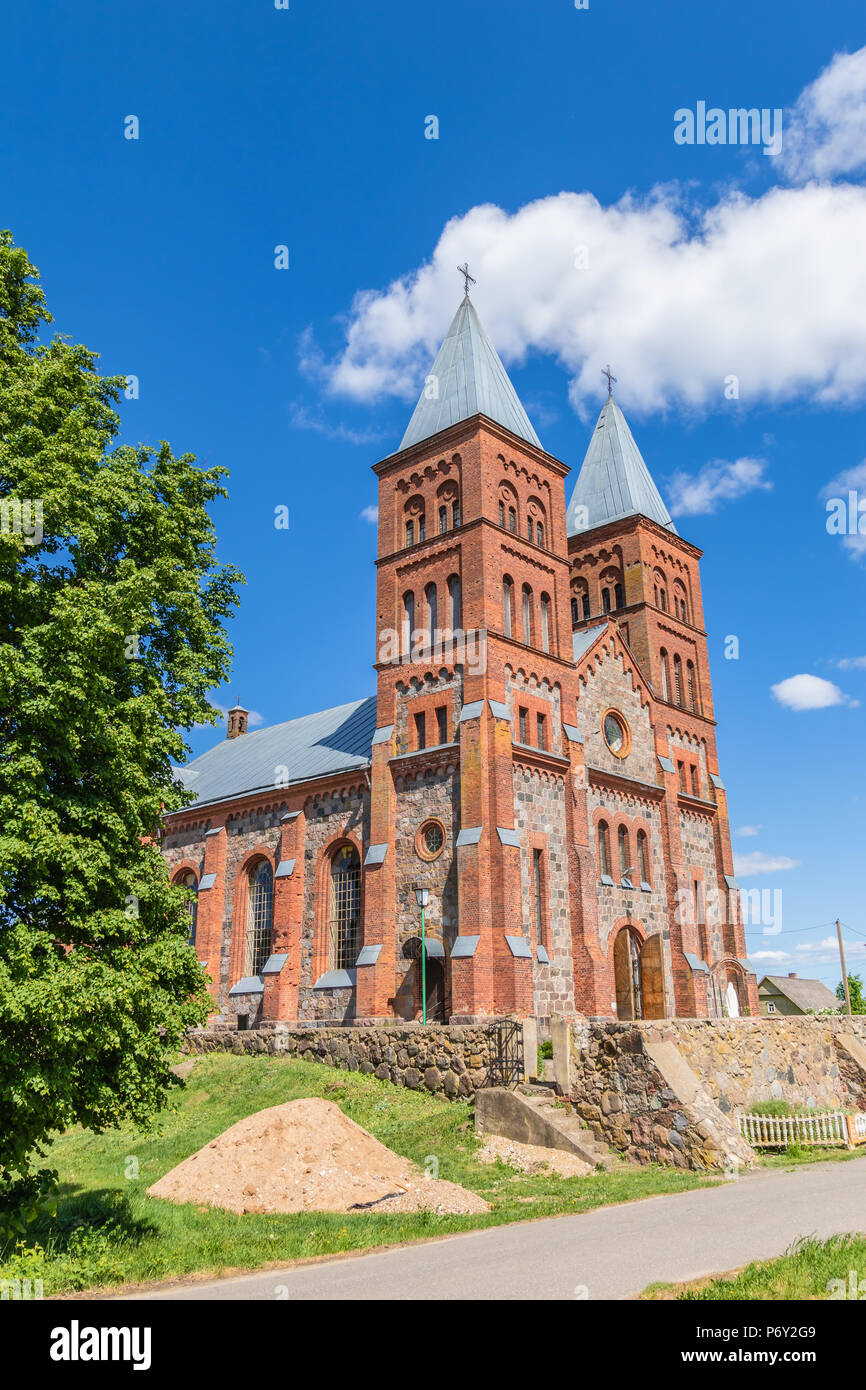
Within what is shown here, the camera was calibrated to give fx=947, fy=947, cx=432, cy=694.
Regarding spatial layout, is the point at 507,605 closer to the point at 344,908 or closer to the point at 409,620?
the point at 409,620

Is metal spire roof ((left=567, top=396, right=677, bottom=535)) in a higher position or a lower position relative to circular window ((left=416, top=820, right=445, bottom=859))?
higher

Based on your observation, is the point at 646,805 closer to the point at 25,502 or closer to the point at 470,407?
the point at 470,407

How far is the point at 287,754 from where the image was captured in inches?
1537

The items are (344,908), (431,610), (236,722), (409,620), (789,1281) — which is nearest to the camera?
(789,1281)

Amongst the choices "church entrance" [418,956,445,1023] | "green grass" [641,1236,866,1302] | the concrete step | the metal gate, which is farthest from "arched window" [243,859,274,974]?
"green grass" [641,1236,866,1302]

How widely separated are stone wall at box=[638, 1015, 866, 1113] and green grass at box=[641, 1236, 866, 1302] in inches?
397

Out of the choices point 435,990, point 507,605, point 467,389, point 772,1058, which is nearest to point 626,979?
point 772,1058

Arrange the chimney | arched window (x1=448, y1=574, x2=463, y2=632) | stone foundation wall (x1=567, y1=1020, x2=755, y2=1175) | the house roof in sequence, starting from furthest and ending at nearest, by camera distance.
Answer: the house roof, the chimney, arched window (x1=448, y1=574, x2=463, y2=632), stone foundation wall (x1=567, y1=1020, x2=755, y2=1175)

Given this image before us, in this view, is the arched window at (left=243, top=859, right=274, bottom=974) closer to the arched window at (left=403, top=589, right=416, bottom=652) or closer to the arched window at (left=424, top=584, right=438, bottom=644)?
the arched window at (left=403, top=589, right=416, bottom=652)

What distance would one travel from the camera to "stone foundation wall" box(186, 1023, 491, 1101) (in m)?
22.7

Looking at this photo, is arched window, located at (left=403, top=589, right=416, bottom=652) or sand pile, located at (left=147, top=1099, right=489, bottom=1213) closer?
sand pile, located at (left=147, top=1099, right=489, bottom=1213)

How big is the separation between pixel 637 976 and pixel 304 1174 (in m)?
17.8

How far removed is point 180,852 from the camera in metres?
39.1
